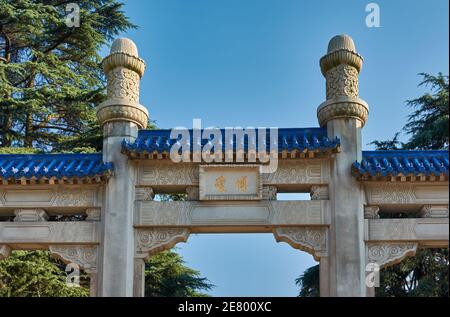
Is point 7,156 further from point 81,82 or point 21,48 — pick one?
point 21,48

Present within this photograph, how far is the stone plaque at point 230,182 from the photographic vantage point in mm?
9117

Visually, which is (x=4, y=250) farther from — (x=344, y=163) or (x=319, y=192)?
(x=344, y=163)

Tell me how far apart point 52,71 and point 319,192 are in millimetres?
10118

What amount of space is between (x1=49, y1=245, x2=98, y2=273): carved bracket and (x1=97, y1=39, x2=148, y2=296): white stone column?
0.15 meters

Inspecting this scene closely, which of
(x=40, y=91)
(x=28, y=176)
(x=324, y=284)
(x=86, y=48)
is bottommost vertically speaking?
(x=324, y=284)

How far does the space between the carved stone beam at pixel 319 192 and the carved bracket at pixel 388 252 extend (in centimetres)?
91

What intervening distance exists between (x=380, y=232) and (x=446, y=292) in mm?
6361

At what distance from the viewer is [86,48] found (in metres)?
18.3

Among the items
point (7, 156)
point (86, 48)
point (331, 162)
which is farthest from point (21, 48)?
point (331, 162)

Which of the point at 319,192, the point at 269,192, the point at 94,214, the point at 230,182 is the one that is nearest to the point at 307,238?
the point at 319,192

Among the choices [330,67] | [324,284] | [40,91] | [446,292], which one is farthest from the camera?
[40,91]

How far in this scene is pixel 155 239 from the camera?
30.0 ft

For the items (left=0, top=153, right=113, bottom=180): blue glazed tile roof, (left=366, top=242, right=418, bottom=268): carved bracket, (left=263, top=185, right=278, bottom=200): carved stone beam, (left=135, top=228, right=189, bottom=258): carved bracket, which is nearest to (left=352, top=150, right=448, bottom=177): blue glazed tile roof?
(left=366, top=242, right=418, bottom=268): carved bracket

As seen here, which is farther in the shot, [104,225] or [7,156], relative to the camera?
[7,156]
